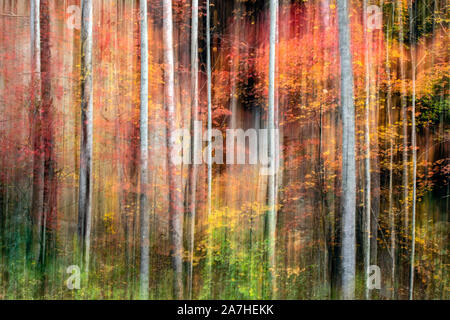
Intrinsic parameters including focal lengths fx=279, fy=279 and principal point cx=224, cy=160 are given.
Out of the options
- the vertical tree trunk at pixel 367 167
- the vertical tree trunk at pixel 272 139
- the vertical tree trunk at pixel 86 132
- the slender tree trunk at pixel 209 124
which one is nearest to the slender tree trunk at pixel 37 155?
the vertical tree trunk at pixel 86 132

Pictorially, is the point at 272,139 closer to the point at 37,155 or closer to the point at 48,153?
the point at 48,153

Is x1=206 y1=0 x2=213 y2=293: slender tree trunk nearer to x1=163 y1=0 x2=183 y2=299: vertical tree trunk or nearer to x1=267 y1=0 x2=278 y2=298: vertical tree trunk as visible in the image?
x1=163 y1=0 x2=183 y2=299: vertical tree trunk

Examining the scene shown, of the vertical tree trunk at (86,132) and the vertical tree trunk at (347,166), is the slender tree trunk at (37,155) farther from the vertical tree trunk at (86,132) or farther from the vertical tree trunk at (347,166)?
the vertical tree trunk at (347,166)

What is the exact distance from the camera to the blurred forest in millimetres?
4531

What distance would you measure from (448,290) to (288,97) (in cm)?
420

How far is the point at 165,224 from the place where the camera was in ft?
15.7

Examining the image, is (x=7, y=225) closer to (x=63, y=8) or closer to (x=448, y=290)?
(x=63, y=8)

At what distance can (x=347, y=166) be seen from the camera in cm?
416

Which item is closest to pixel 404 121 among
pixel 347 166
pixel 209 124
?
pixel 347 166

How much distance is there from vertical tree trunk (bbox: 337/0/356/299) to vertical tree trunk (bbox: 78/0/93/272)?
4.12 metres

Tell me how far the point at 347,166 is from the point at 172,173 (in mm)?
2717

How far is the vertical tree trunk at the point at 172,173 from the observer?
4422mm

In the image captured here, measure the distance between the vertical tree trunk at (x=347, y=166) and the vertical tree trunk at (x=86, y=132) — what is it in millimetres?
4125

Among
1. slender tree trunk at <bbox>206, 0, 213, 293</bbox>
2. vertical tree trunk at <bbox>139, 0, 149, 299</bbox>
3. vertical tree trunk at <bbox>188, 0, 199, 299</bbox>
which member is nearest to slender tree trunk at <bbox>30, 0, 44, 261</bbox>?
vertical tree trunk at <bbox>139, 0, 149, 299</bbox>
